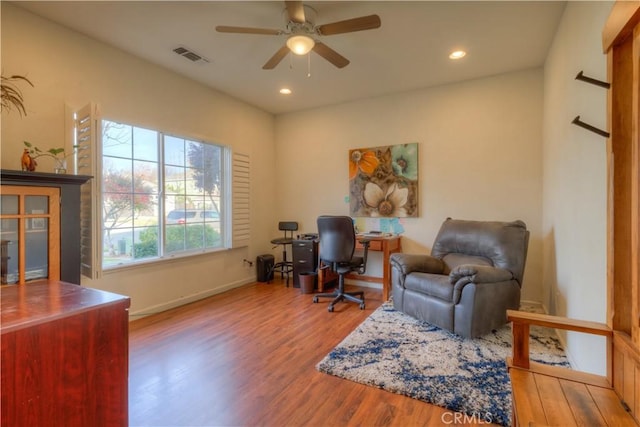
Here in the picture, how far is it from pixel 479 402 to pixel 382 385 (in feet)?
1.81

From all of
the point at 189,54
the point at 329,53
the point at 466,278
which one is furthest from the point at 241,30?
the point at 466,278

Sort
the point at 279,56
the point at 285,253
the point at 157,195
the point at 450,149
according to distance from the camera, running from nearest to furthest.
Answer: the point at 279,56
the point at 157,195
the point at 450,149
the point at 285,253

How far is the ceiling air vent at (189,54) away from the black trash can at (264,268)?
2.72 metres

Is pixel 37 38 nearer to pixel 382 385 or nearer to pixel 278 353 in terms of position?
pixel 278 353

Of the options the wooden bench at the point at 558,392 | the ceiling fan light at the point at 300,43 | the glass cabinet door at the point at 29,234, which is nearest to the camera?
the wooden bench at the point at 558,392

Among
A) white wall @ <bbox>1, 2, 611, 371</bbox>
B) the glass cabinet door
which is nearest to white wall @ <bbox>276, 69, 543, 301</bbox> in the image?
white wall @ <bbox>1, 2, 611, 371</bbox>

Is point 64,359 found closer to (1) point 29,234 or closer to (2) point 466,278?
(1) point 29,234

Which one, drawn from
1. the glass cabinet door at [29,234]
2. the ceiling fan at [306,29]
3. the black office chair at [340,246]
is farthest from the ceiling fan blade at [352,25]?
the glass cabinet door at [29,234]

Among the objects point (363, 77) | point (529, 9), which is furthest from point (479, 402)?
point (363, 77)

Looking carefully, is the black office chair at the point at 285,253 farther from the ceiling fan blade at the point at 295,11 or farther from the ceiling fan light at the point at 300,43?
the ceiling fan blade at the point at 295,11

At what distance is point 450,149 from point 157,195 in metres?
3.58

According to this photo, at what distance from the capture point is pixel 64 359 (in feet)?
3.77

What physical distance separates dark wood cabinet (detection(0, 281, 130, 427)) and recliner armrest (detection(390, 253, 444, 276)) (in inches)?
92.5

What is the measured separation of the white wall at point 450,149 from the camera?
3.37 m
